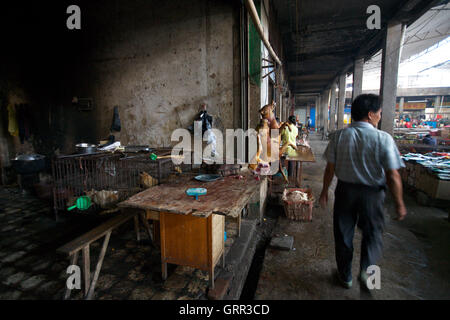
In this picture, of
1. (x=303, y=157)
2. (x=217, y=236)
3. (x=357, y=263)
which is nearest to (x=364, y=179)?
(x=357, y=263)

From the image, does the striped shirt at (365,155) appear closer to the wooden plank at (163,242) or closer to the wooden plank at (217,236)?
the wooden plank at (217,236)

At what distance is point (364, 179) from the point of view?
246 centimetres

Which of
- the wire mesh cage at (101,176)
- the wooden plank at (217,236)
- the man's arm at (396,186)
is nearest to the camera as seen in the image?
the man's arm at (396,186)

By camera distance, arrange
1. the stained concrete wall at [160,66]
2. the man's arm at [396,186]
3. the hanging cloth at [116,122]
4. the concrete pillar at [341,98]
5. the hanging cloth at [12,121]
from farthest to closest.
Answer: the concrete pillar at [341,98]
the hanging cloth at [12,121]
the hanging cloth at [116,122]
the stained concrete wall at [160,66]
the man's arm at [396,186]

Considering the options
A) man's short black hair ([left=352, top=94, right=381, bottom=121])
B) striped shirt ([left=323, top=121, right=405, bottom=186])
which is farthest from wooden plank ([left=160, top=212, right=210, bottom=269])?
man's short black hair ([left=352, top=94, right=381, bottom=121])

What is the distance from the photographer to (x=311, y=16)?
829 cm

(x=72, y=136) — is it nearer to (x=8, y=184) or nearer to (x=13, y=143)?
(x=13, y=143)

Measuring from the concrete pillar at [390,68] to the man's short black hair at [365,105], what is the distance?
8426mm

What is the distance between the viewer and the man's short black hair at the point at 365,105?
2.51m

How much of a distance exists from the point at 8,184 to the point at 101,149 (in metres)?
5.07

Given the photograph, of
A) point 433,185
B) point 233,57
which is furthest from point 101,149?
point 433,185

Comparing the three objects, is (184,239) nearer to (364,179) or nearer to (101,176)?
(364,179)

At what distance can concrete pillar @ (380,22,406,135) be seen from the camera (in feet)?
28.2

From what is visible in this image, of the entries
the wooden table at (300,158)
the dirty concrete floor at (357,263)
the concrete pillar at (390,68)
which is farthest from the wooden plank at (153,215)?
the concrete pillar at (390,68)
